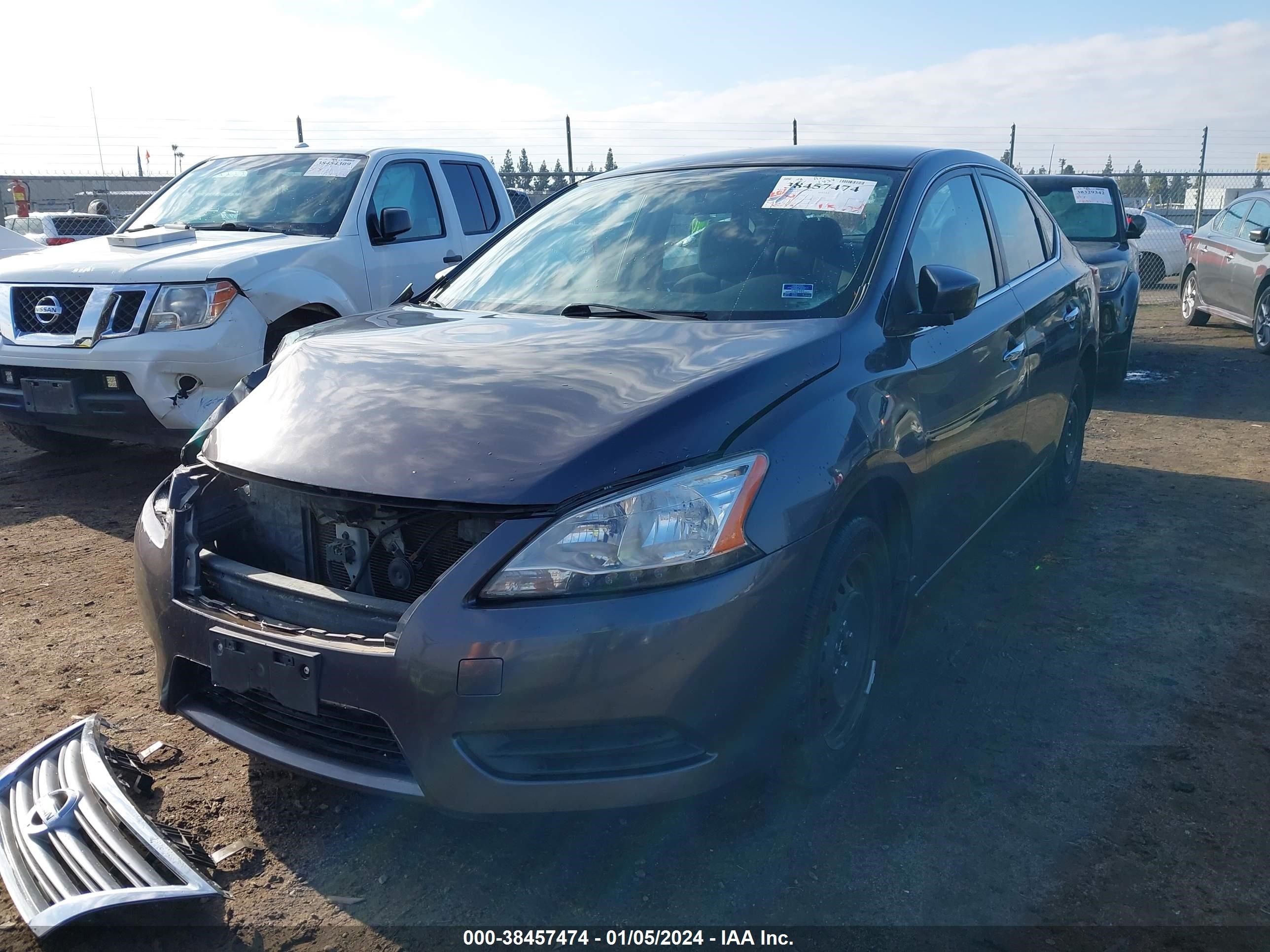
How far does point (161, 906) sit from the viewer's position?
226 centimetres

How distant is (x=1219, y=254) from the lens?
11.5 metres

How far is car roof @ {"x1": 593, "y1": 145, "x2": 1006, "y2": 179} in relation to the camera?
3.56 metres

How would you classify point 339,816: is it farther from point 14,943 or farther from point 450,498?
point 450,498

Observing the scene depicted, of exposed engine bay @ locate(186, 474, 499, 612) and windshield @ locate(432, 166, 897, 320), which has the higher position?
windshield @ locate(432, 166, 897, 320)

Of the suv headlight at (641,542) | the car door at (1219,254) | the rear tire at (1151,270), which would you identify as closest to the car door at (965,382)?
the suv headlight at (641,542)

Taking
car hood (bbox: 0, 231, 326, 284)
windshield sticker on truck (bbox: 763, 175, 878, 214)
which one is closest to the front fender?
car hood (bbox: 0, 231, 326, 284)

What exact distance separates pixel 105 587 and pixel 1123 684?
13.1 ft

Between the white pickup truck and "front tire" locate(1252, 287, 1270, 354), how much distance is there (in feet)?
28.3

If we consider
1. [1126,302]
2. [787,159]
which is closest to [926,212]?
[787,159]

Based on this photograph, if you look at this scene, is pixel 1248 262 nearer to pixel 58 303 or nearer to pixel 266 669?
pixel 58 303

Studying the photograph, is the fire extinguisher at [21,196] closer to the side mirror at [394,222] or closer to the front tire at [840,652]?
the side mirror at [394,222]

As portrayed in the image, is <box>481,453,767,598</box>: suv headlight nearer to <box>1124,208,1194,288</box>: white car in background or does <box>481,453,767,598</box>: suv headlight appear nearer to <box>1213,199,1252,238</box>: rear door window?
<box>1213,199,1252,238</box>: rear door window

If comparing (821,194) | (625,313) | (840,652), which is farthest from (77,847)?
(821,194)

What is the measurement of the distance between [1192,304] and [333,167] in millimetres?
10696
